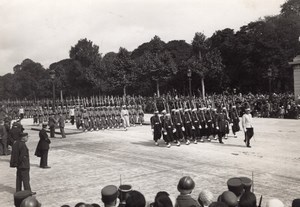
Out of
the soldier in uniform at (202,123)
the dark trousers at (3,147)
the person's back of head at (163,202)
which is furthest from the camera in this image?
the soldier in uniform at (202,123)

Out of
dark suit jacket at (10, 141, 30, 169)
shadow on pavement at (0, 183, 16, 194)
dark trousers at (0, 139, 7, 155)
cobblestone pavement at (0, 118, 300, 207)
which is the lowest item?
shadow on pavement at (0, 183, 16, 194)

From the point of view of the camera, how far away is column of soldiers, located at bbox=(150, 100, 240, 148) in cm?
1810

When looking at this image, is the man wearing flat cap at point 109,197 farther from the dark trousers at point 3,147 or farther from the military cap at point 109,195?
the dark trousers at point 3,147

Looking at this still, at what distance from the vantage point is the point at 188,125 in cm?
1856

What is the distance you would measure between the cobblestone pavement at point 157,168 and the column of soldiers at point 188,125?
564mm

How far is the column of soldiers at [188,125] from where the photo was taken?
18.1 m

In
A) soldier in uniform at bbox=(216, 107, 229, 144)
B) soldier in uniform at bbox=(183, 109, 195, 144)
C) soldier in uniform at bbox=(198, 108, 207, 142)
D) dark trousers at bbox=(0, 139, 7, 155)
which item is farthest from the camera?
soldier in uniform at bbox=(198, 108, 207, 142)

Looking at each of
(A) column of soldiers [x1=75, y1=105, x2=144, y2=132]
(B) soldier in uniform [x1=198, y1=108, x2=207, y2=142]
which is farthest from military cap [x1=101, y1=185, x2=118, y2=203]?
(A) column of soldiers [x1=75, y1=105, x2=144, y2=132]

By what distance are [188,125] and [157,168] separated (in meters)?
6.04

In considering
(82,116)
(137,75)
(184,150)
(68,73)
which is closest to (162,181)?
(184,150)

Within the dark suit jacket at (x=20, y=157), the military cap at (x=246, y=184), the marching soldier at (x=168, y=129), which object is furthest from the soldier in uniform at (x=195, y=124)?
the military cap at (x=246, y=184)

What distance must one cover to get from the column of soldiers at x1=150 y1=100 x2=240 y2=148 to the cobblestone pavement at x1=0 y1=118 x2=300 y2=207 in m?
0.56

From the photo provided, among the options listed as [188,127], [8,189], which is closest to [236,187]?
[8,189]

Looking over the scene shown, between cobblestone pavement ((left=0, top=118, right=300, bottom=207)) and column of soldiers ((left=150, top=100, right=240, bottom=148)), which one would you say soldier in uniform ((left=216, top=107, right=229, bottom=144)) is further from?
cobblestone pavement ((left=0, top=118, right=300, bottom=207))
